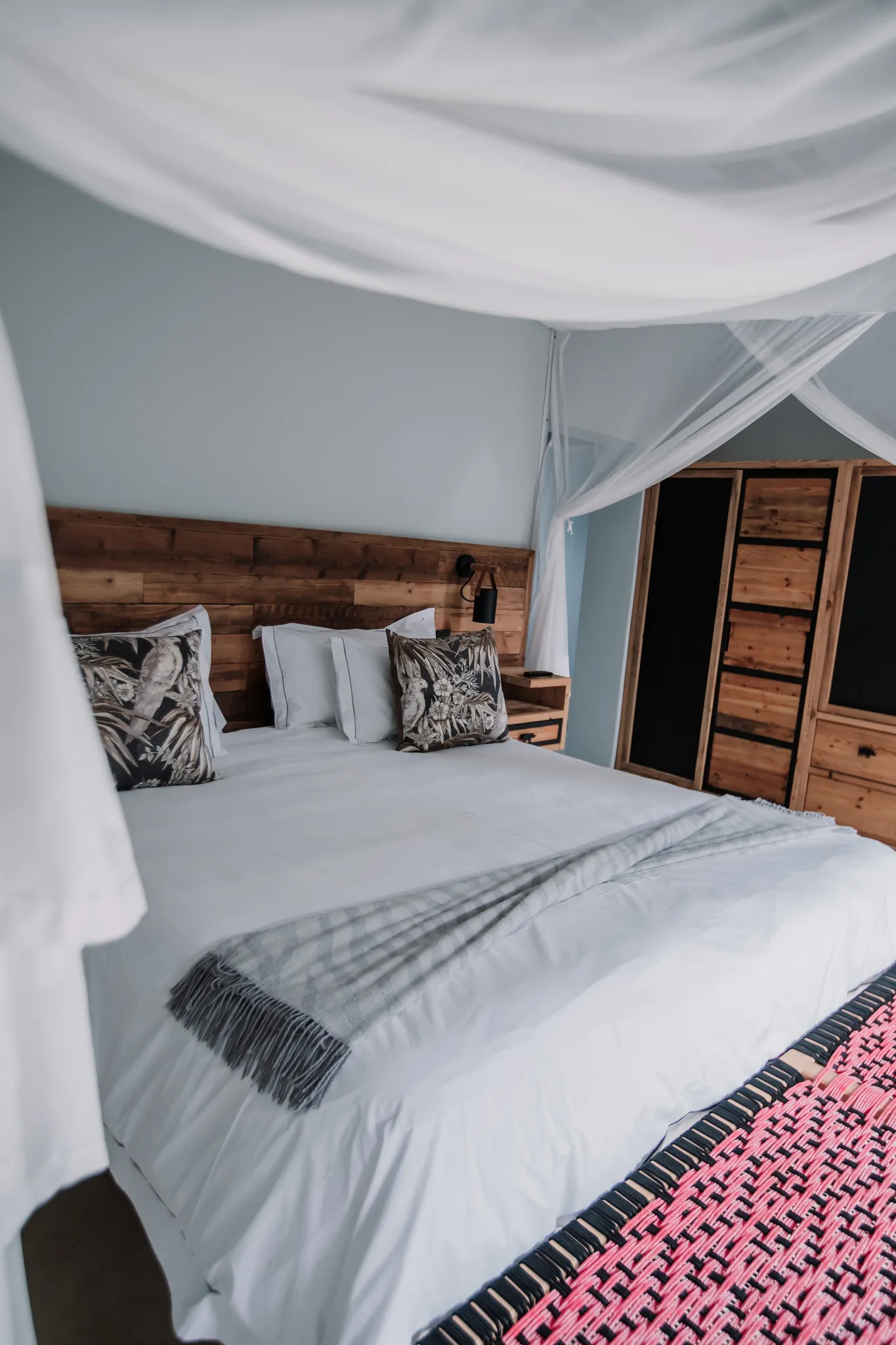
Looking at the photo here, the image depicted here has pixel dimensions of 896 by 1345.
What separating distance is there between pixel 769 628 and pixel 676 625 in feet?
1.90

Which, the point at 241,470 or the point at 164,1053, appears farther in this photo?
the point at 241,470

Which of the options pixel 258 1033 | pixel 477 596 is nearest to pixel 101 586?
pixel 477 596

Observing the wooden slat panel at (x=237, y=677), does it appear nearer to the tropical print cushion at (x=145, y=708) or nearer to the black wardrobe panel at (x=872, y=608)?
the tropical print cushion at (x=145, y=708)

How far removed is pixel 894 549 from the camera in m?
4.02

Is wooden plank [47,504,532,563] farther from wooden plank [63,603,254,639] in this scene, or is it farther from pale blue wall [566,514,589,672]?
pale blue wall [566,514,589,672]

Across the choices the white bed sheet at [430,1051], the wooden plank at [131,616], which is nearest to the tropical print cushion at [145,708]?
the white bed sheet at [430,1051]

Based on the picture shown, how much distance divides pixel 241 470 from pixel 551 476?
1.65 meters

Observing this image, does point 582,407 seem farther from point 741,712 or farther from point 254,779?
point 254,779

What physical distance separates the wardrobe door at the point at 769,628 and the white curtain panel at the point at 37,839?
4172 millimetres

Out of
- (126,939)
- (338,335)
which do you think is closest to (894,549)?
(338,335)

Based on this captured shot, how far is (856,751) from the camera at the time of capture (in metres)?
4.21

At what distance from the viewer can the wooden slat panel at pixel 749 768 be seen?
454 cm

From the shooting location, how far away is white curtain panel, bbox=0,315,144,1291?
2.37ft

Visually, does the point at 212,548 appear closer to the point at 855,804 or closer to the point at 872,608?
the point at 872,608
